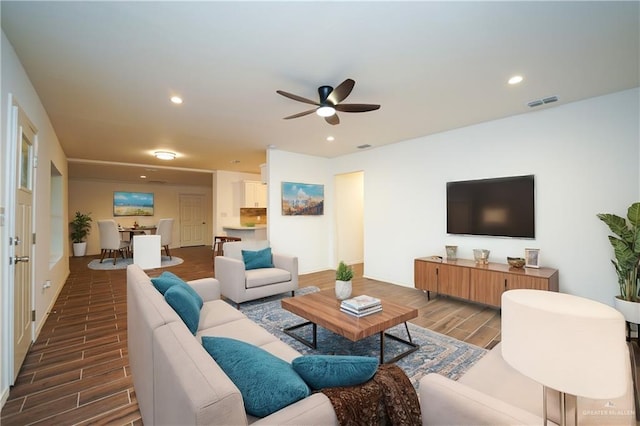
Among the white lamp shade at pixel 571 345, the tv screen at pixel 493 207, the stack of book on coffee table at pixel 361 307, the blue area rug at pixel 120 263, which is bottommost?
the blue area rug at pixel 120 263

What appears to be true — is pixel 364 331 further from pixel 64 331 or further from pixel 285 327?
pixel 64 331

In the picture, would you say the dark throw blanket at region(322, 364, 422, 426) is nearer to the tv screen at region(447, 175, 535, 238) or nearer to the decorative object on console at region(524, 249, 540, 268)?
the decorative object on console at region(524, 249, 540, 268)

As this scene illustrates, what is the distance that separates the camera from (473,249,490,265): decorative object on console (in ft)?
12.2

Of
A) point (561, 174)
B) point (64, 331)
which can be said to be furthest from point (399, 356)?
point (64, 331)

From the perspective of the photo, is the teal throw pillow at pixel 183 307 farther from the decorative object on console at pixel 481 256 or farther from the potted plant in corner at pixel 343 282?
the decorative object on console at pixel 481 256

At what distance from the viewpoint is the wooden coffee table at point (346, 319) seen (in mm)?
2152

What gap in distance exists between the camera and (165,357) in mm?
1027

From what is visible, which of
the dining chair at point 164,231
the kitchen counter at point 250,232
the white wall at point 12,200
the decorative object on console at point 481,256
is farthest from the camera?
the dining chair at point 164,231

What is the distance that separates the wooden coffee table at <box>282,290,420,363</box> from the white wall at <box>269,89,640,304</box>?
2.19m

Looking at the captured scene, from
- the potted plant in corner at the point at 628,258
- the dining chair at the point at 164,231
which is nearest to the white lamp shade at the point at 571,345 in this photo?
the potted plant in corner at the point at 628,258

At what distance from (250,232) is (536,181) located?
19.0 feet

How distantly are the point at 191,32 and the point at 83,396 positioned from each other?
265cm

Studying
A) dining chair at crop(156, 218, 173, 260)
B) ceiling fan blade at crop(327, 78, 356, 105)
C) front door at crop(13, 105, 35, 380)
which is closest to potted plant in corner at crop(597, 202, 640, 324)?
ceiling fan blade at crop(327, 78, 356, 105)

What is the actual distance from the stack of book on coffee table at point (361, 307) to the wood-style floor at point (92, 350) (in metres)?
1.05
